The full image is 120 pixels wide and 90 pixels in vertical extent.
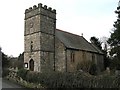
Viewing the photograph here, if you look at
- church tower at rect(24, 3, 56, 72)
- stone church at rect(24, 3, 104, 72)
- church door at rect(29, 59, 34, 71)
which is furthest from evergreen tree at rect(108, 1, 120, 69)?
church door at rect(29, 59, 34, 71)

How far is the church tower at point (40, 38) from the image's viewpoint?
129ft

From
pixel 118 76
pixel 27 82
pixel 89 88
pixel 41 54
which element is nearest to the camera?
pixel 118 76

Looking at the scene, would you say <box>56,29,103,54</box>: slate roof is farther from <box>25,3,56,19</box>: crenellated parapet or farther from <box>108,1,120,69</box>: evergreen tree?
<box>108,1,120,69</box>: evergreen tree

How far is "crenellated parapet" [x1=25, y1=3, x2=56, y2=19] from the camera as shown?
4012 cm

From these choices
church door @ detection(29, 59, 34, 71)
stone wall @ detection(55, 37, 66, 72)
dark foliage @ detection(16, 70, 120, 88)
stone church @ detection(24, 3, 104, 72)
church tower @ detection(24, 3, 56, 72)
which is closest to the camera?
dark foliage @ detection(16, 70, 120, 88)

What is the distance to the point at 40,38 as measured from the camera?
39.4 m

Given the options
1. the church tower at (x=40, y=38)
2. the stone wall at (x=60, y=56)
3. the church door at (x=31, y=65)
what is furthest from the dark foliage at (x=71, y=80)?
the stone wall at (x=60, y=56)

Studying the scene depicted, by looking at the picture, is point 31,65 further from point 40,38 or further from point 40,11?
point 40,11

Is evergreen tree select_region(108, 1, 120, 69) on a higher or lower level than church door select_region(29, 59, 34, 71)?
higher

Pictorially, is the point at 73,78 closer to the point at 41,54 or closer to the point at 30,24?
the point at 41,54

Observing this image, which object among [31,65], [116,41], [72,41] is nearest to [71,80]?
[116,41]

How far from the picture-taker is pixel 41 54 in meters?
38.9

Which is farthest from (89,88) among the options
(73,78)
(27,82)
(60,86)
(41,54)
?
(41,54)

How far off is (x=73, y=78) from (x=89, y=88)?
2.83 metres
